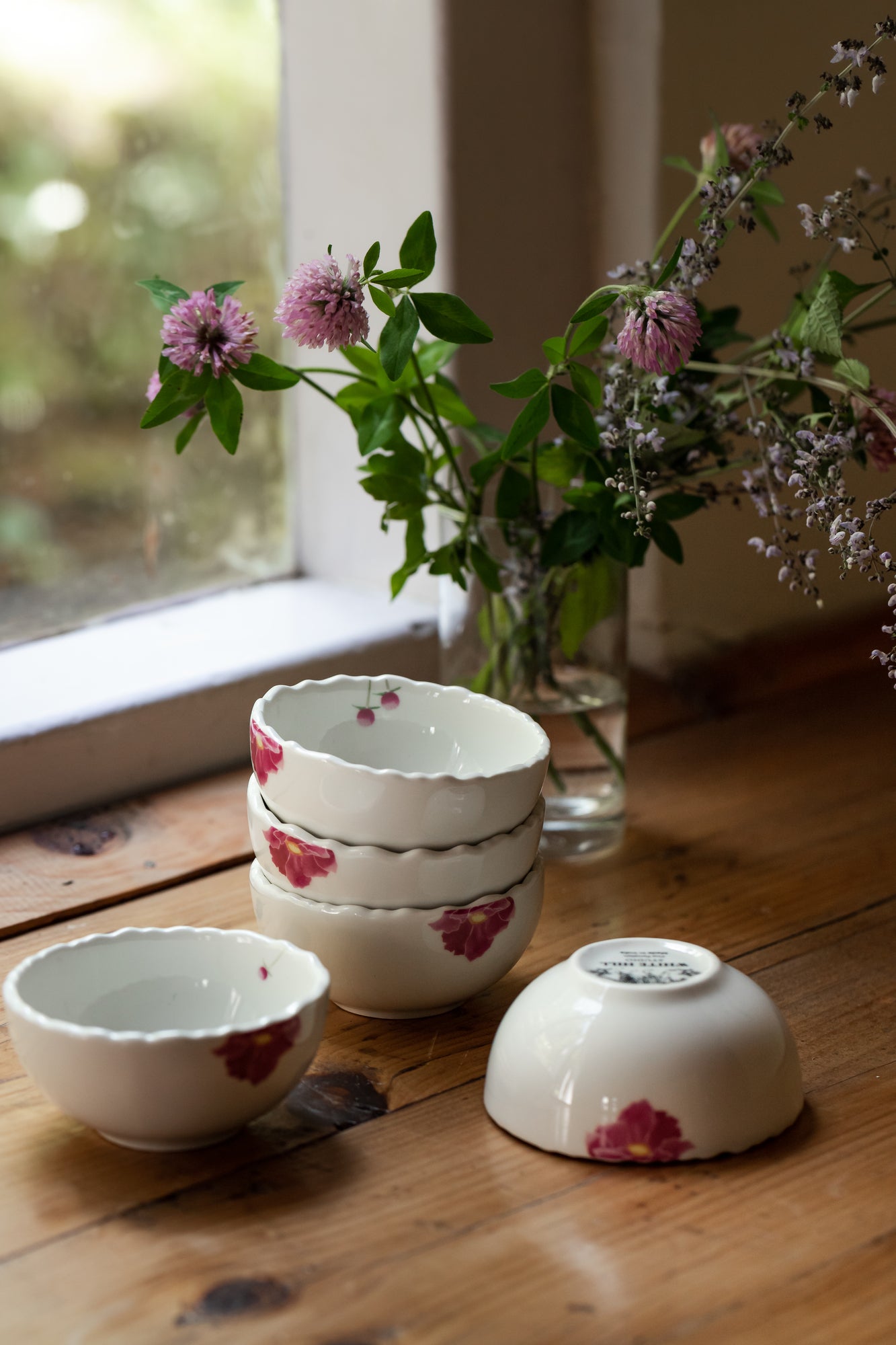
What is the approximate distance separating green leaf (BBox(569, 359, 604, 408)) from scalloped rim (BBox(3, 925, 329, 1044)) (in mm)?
288

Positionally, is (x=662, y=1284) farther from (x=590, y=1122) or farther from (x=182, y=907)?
(x=182, y=907)

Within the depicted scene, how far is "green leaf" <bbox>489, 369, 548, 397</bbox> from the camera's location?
27.3 inches

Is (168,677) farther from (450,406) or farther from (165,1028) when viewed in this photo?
(165,1028)

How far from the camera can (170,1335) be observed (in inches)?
18.4

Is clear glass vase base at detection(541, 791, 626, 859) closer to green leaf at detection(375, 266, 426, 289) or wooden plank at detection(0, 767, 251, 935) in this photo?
wooden plank at detection(0, 767, 251, 935)

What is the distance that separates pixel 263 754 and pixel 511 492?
228mm

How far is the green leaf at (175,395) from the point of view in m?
0.69

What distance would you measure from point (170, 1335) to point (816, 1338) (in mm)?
200

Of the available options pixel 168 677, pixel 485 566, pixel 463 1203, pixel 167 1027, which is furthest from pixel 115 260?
pixel 463 1203

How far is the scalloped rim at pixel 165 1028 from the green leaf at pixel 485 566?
0.25m

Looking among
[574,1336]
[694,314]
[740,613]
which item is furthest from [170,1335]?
[740,613]

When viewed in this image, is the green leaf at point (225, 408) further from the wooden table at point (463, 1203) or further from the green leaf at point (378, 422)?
the wooden table at point (463, 1203)

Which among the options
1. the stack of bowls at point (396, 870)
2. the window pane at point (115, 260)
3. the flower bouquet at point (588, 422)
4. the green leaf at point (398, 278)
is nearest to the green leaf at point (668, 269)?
the flower bouquet at point (588, 422)

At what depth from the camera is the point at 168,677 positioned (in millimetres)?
945
